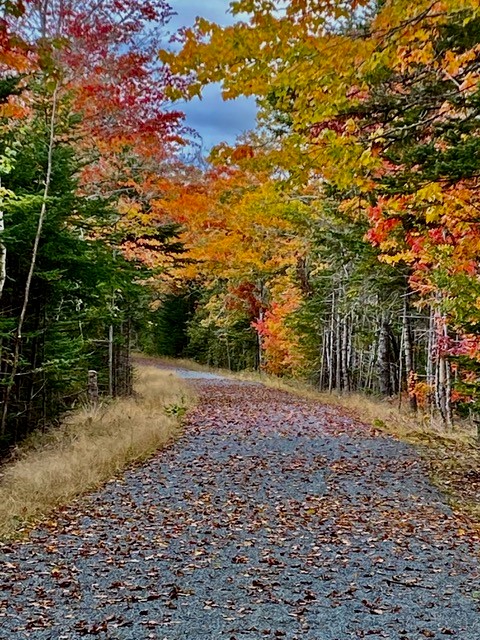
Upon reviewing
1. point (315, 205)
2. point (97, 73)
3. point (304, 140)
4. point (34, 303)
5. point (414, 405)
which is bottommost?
point (414, 405)

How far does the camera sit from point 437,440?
466 inches

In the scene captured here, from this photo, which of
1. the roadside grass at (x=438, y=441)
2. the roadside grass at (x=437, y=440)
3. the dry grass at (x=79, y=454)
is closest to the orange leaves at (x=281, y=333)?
the roadside grass at (x=437, y=440)

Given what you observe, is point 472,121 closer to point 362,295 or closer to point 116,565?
point 116,565

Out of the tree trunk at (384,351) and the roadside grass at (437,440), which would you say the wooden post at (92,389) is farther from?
the tree trunk at (384,351)

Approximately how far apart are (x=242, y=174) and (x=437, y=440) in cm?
1167

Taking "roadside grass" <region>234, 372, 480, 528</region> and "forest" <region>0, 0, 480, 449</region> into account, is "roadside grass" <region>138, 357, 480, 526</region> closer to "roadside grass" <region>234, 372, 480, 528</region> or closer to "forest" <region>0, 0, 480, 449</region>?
"roadside grass" <region>234, 372, 480, 528</region>

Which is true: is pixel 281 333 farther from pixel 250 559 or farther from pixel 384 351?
pixel 250 559

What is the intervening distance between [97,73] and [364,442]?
8900mm

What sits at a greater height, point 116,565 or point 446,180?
point 446,180

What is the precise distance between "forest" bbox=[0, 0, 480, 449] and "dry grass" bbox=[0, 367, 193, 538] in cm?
77

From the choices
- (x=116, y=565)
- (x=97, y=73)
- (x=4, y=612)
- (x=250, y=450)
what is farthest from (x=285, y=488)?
(x=97, y=73)

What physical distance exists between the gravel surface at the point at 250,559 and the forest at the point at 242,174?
80.3 inches

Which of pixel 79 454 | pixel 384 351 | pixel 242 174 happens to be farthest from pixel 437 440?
pixel 242 174

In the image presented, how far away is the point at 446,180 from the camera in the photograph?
6.20 m
